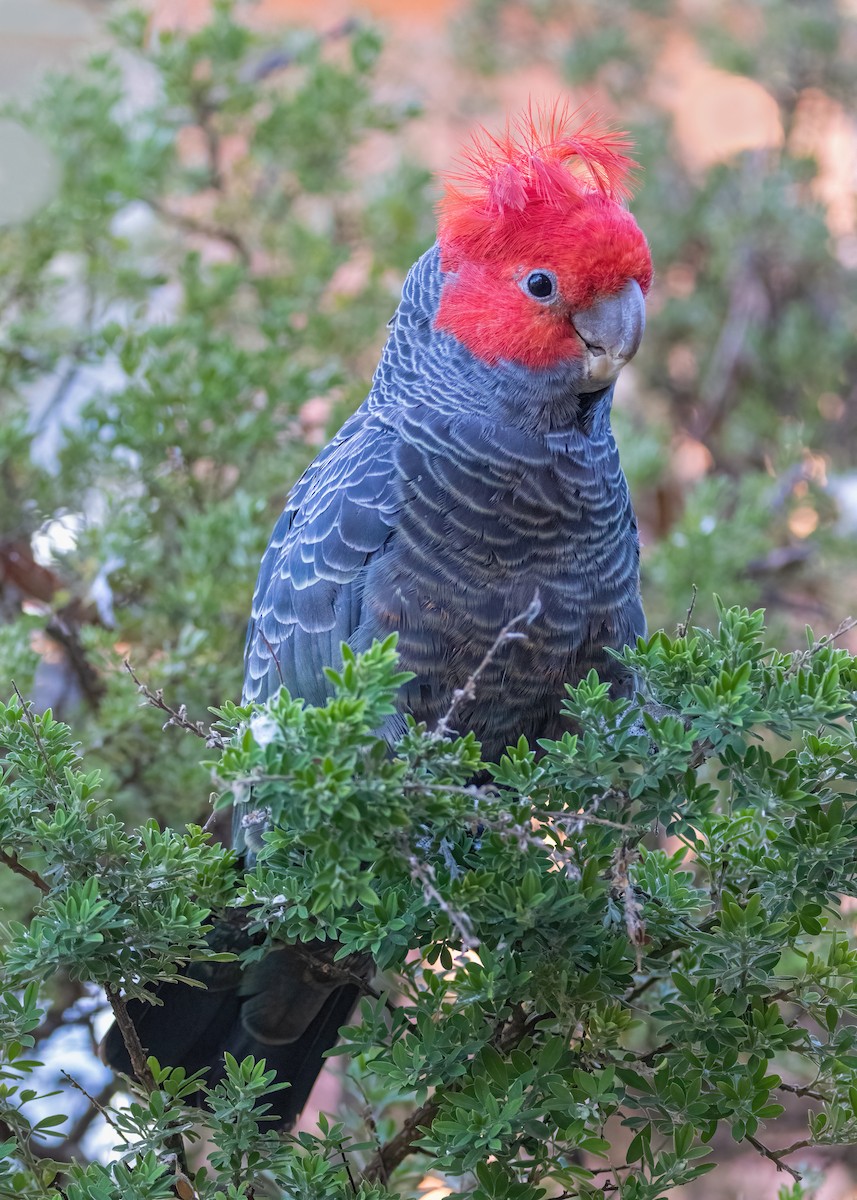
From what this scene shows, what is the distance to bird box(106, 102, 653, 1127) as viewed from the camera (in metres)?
1.22

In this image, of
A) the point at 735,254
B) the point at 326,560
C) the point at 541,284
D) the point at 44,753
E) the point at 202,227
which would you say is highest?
the point at 735,254

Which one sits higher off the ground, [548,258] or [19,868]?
[548,258]

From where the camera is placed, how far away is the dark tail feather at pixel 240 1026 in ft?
4.28

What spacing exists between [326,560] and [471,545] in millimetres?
185

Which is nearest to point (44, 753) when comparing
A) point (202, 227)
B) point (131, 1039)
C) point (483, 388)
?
point (131, 1039)

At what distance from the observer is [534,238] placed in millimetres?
1219

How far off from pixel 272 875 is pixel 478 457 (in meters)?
0.54

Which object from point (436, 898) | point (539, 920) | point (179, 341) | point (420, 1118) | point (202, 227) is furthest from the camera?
point (202, 227)

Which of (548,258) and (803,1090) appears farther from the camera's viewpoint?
(548,258)

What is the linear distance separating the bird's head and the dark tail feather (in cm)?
79

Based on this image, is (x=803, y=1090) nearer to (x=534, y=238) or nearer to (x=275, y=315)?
(x=534, y=238)

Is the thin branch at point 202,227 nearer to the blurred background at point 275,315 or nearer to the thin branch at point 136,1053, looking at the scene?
the blurred background at point 275,315

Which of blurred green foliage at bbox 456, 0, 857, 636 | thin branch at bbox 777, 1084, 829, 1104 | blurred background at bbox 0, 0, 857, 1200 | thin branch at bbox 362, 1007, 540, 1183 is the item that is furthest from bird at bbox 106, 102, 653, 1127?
blurred green foliage at bbox 456, 0, 857, 636

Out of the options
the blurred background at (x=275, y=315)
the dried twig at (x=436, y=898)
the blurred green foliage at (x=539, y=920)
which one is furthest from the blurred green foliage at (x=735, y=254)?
the dried twig at (x=436, y=898)
